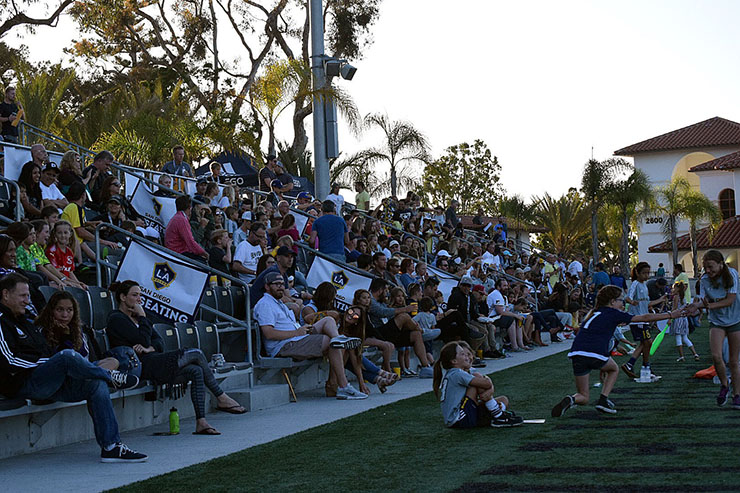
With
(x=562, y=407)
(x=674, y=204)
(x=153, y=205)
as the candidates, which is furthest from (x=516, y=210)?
(x=562, y=407)

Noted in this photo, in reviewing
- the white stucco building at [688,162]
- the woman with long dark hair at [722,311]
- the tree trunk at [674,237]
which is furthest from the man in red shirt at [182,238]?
the white stucco building at [688,162]

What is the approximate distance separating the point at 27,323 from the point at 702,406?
713 cm

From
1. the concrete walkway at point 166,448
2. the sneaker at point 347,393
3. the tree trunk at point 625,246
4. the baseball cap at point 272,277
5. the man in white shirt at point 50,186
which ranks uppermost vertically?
the tree trunk at point 625,246

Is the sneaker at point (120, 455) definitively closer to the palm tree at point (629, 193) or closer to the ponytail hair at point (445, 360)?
the ponytail hair at point (445, 360)

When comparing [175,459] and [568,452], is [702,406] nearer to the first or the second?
[568,452]

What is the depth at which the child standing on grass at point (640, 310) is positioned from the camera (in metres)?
14.6

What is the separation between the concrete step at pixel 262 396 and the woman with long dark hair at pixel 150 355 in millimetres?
1851

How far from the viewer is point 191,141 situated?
30.0 meters

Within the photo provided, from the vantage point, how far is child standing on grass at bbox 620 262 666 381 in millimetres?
14641

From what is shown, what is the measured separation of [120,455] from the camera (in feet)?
27.3

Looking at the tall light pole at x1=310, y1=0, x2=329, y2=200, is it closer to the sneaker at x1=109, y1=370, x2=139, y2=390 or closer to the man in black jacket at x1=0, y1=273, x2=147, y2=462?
the sneaker at x1=109, y1=370, x2=139, y2=390

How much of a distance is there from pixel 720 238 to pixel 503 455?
195 feet

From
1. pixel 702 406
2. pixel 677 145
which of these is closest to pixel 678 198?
pixel 677 145

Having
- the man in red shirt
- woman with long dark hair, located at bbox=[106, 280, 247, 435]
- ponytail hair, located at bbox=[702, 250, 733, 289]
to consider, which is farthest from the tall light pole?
woman with long dark hair, located at bbox=[106, 280, 247, 435]
